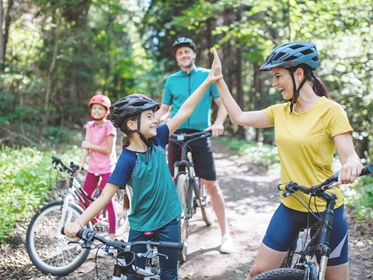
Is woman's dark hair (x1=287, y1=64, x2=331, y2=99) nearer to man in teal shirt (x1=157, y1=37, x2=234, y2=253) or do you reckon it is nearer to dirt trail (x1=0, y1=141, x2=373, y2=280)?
man in teal shirt (x1=157, y1=37, x2=234, y2=253)

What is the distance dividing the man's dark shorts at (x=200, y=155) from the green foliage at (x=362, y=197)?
293cm

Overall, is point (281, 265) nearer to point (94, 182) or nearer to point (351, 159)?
point (351, 159)

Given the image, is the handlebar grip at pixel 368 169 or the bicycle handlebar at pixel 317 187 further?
the bicycle handlebar at pixel 317 187

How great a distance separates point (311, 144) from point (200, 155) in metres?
2.47

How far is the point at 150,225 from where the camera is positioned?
292cm

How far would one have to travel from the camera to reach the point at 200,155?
4.98 meters

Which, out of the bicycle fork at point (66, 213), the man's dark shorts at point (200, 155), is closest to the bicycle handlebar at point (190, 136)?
the man's dark shorts at point (200, 155)

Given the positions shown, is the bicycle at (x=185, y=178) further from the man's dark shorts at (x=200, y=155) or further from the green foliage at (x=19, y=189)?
the green foliage at (x=19, y=189)

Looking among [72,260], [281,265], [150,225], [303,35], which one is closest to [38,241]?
[72,260]

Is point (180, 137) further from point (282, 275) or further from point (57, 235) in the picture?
point (282, 275)

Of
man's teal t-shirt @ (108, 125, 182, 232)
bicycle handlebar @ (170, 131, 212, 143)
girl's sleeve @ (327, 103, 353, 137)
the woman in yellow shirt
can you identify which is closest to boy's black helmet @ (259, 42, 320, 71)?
the woman in yellow shirt

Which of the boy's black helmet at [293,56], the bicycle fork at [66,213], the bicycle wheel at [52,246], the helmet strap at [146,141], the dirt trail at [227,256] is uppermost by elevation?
the boy's black helmet at [293,56]

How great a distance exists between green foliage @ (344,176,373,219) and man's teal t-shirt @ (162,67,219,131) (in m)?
3.27

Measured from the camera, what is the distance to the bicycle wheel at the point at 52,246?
4324 millimetres
